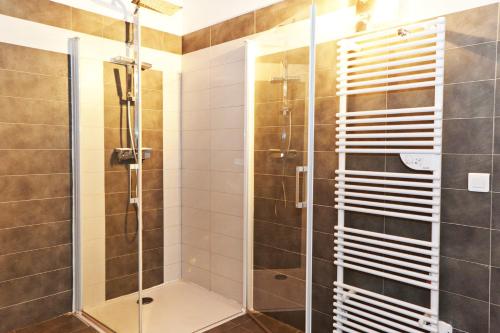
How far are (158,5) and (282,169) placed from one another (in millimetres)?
1523

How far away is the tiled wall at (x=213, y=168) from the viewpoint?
2.72 meters

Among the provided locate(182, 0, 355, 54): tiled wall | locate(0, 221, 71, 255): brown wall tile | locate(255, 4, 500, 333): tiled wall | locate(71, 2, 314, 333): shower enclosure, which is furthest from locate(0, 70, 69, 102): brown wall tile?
locate(255, 4, 500, 333): tiled wall

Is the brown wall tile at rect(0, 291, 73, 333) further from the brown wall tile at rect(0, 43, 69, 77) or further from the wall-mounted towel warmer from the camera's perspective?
the wall-mounted towel warmer

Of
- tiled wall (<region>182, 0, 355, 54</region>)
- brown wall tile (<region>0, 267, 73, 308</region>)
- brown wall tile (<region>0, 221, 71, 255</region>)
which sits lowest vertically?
brown wall tile (<region>0, 267, 73, 308</region>)

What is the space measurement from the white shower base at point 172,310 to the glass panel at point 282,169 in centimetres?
51

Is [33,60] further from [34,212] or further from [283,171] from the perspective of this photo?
[283,171]

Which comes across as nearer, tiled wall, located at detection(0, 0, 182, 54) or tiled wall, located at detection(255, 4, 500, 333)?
tiled wall, located at detection(255, 4, 500, 333)

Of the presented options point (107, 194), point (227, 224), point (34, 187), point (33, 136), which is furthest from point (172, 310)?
point (33, 136)

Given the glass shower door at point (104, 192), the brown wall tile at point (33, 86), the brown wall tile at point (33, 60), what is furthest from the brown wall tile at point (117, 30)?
the brown wall tile at point (33, 86)

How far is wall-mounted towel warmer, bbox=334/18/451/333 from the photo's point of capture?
6.19ft

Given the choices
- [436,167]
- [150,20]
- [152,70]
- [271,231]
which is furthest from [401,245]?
[150,20]

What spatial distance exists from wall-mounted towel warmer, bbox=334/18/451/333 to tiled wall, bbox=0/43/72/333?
78.7 inches

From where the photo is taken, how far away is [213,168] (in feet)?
9.40

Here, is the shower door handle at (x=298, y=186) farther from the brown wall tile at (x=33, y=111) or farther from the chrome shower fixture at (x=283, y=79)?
the brown wall tile at (x=33, y=111)
